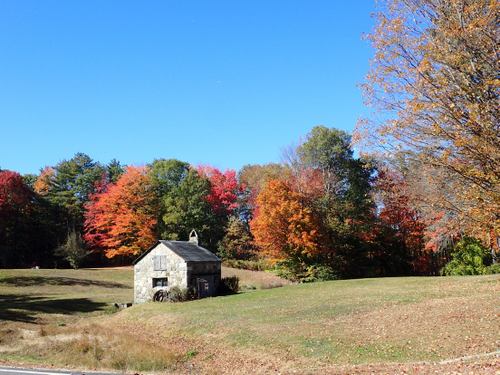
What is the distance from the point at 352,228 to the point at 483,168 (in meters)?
40.4

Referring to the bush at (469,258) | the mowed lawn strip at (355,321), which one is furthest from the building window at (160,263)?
the bush at (469,258)

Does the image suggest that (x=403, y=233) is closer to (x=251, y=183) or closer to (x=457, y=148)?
(x=251, y=183)

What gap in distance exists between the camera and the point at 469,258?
42.8m

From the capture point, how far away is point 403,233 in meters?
53.5

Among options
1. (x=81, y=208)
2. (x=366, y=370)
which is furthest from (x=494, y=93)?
(x=81, y=208)

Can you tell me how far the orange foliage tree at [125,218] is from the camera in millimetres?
62438

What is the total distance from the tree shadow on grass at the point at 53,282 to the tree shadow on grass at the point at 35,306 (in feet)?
22.0

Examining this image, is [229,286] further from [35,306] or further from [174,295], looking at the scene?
[35,306]

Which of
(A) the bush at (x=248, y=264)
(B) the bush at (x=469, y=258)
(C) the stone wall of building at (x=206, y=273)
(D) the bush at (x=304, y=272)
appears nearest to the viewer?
(C) the stone wall of building at (x=206, y=273)

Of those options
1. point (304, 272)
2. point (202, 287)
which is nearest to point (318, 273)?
point (304, 272)

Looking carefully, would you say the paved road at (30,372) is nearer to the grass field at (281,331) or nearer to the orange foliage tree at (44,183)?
the grass field at (281,331)

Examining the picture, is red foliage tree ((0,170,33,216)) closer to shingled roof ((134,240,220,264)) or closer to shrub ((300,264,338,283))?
shingled roof ((134,240,220,264))

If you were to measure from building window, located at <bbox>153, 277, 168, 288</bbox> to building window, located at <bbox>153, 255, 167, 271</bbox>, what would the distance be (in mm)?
732

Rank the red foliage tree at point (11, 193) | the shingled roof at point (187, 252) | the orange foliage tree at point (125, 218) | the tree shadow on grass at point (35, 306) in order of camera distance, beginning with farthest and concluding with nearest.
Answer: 1. the orange foliage tree at point (125, 218)
2. the red foliage tree at point (11, 193)
3. the shingled roof at point (187, 252)
4. the tree shadow on grass at point (35, 306)
